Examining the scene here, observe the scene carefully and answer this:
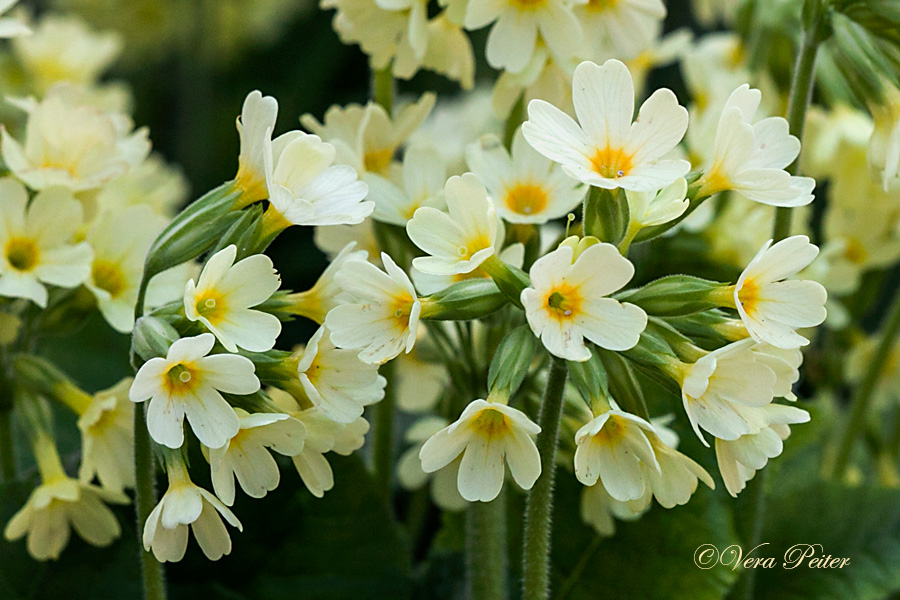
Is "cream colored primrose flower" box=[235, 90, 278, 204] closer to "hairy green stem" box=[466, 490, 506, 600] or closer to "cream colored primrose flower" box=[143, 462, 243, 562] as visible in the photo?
"cream colored primrose flower" box=[143, 462, 243, 562]

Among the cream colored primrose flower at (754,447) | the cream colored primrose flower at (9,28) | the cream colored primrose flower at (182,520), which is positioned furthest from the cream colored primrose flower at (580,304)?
the cream colored primrose flower at (9,28)

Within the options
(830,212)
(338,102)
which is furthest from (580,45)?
(338,102)

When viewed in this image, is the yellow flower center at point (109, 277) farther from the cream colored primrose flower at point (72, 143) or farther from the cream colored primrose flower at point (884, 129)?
the cream colored primrose flower at point (884, 129)

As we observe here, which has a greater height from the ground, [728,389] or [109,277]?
[728,389]

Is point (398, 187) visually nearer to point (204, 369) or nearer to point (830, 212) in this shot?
point (204, 369)

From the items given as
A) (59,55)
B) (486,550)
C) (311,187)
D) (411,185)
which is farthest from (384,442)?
(59,55)

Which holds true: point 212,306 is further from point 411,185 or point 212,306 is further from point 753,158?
point 753,158
